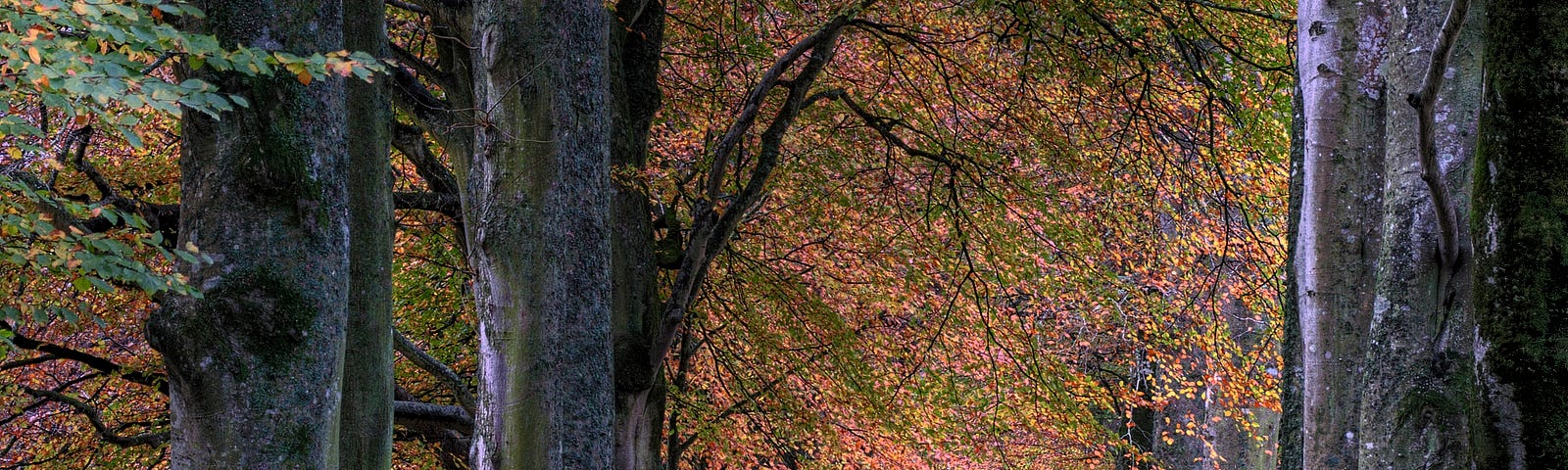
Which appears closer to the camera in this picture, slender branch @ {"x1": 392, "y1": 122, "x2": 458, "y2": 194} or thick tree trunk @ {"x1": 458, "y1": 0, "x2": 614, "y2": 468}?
thick tree trunk @ {"x1": 458, "y1": 0, "x2": 614, "y2": 468}

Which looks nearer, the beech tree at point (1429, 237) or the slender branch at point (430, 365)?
the beech tree at point (1429, 237)

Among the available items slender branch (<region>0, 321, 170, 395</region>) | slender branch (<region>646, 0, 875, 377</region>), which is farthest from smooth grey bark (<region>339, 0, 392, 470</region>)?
A: slender branch (<region>0, 321, 170, 395</region>)

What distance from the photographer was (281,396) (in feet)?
13.5

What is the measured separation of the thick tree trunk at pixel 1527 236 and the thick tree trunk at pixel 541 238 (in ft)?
12.2

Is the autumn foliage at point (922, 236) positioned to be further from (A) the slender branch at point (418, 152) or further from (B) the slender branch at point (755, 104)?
(A) the slender branch at point (418, 152)

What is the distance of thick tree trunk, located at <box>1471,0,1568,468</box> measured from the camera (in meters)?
2.75

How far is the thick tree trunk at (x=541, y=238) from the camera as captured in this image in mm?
5551

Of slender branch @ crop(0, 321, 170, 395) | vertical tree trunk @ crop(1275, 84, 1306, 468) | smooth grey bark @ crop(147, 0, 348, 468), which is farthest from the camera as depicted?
slender branch @ crop(0, 321, 170, 395)

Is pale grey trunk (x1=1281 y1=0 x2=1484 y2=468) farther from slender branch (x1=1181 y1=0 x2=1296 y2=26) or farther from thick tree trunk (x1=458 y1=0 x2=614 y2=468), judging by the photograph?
slender branch (x1=1181 y1=0 x2=1296 y2=26)

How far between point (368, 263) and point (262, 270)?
4.81 feet

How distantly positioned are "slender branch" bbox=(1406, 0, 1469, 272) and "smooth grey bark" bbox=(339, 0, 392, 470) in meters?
4.07

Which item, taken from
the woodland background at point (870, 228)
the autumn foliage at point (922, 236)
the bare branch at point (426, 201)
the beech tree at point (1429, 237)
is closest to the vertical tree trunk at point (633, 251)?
the woodland background at point (870, 228)

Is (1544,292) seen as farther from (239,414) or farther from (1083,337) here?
(1083,337)

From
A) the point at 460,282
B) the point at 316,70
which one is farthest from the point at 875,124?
the point at 316,70
